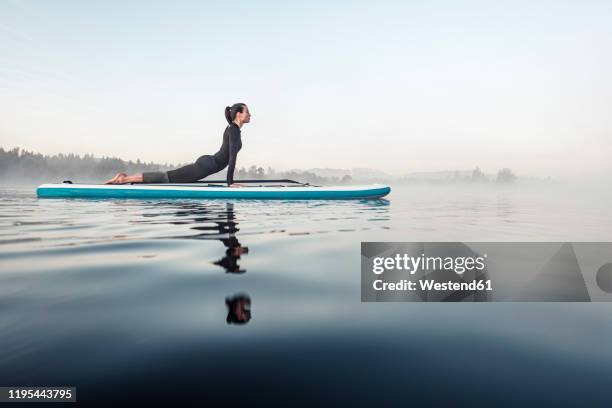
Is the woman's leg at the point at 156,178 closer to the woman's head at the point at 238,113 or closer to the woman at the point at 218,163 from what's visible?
the woman at the point at 218,163

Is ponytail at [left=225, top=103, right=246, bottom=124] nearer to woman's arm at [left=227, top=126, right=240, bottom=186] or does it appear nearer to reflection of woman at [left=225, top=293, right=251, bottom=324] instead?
woman's arm at [left=227, top=126, right=240, bottom=186]

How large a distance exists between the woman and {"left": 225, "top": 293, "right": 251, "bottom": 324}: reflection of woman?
8.98m

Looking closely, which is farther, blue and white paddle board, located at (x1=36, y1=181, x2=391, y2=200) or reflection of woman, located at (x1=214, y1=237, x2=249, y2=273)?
blue and white paddle board, located at (x1=36, y1=181, x2=391, y2=200)

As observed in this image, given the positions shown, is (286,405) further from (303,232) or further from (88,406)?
(303,232)

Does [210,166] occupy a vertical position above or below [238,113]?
below

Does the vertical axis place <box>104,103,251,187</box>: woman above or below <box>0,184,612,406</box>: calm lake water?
above

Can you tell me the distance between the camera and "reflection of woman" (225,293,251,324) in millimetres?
1797

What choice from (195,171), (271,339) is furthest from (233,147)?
(271,339)

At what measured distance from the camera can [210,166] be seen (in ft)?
36.8

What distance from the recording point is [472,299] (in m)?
2.25

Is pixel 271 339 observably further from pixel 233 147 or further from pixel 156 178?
pixel 156 178

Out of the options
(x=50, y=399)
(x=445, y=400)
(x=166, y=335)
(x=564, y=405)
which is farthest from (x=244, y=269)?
(x=564, y=405)

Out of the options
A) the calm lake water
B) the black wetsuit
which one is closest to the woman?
the black wetsuit

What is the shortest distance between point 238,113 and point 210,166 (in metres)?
1.74
